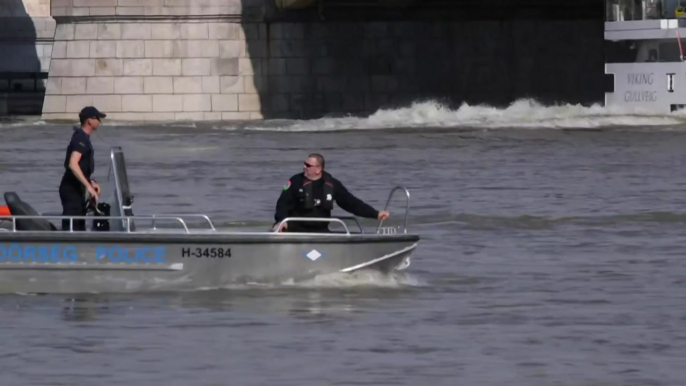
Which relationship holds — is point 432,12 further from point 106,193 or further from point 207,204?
point 106,193

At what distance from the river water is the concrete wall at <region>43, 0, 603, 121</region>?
61.7 feet

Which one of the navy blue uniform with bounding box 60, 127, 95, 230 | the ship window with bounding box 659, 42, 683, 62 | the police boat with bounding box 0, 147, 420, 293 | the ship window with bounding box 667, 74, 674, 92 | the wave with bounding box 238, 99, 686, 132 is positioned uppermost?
the ship window with bounding box 659, 42, 683, 62

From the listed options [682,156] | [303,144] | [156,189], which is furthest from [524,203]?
[303,144]

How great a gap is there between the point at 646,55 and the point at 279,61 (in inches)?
435

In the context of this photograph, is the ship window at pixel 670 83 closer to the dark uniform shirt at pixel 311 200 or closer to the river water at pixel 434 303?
the river water at pixel 434 303

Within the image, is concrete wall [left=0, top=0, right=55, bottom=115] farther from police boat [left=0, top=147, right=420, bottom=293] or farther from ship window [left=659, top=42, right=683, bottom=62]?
police boat [left=0, top=147, right=420, bottom=293]

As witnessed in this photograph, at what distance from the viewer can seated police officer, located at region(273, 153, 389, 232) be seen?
1555cm

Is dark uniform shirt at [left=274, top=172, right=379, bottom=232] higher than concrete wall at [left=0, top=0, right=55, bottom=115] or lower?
lower

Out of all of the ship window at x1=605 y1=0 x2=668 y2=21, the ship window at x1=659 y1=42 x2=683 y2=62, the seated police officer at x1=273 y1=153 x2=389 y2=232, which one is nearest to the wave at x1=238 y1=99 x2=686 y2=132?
the ship window at x1=659 y1=42 x2=683 y2=62

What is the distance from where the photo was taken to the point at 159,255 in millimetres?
15109

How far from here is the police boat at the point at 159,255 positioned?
14.9 meters

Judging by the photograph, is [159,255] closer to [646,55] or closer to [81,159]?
[81,159]

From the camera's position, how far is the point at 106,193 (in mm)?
15789

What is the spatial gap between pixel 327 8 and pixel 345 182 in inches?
959
